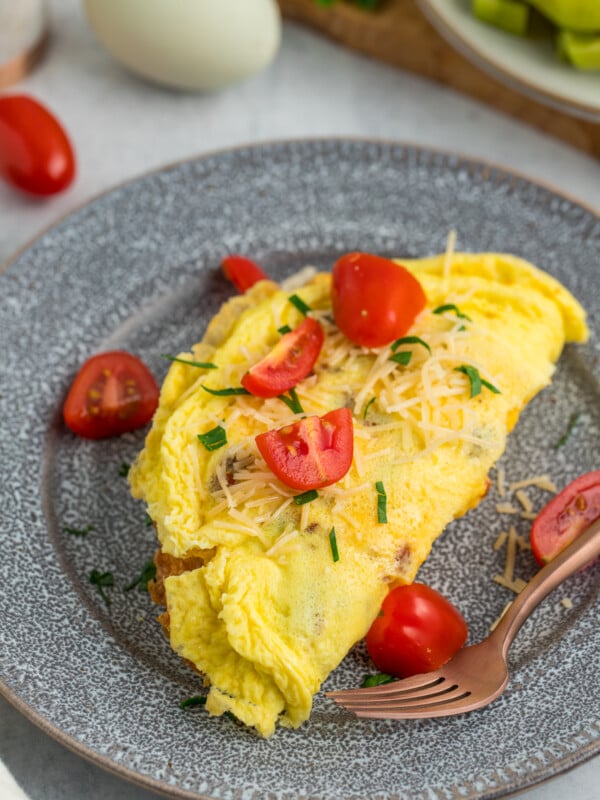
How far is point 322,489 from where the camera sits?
349 cm

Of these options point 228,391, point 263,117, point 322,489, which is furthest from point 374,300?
point 263,117

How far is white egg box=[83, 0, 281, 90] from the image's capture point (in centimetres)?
552

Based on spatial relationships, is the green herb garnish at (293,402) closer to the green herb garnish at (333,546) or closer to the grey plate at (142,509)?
the green herb garnish at (333,546)

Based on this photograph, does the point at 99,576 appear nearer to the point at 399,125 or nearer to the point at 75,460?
the point at 75,460

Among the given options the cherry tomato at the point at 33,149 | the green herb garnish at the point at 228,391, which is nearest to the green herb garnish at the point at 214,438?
the green herb garnish at the point at 228,391

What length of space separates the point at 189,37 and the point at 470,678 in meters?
4.05

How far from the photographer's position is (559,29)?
543 cm

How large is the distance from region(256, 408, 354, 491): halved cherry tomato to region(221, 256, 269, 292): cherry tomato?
157cm

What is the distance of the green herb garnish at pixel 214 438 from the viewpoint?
366 centimetres

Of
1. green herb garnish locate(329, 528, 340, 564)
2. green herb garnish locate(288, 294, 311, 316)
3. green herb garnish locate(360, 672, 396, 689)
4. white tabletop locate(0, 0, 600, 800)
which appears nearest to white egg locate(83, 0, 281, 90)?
white tabletop locate(0, 0, 600, 800)

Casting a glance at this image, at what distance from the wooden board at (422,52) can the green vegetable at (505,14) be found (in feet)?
1.70

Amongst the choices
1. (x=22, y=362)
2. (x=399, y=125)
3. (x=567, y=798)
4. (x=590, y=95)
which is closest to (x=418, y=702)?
(x=567, y=798)

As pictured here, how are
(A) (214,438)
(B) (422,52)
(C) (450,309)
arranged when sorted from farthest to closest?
1. (B) (422,52)
2. (C) (450,309)
3. (A) (214,438)

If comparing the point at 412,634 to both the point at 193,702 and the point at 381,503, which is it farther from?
the point at 193,702
